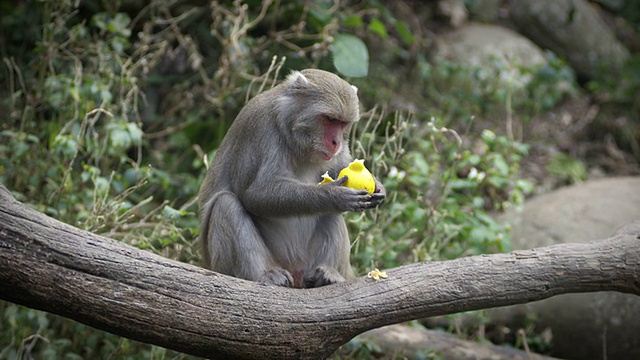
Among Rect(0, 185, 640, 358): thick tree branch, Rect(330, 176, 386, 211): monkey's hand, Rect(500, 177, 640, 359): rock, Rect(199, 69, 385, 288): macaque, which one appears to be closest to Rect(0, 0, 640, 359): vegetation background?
Rect(500, 177, 640, 359): rock

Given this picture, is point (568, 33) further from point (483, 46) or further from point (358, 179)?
point (358, 179)

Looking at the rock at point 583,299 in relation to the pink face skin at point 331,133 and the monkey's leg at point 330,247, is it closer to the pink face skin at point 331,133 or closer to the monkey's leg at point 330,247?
the monkey's leg at point 330,247

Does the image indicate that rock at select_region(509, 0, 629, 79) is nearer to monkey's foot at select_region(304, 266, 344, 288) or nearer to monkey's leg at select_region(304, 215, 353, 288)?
monkey's leg at select_region(304, 215, 353, 288)

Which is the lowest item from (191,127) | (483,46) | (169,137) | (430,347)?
(169,137)

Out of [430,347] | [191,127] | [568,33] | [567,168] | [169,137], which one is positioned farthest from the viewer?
[568,33]

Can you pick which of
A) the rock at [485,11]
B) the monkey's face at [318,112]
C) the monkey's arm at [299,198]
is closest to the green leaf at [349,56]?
the monkey's face at [318,112]

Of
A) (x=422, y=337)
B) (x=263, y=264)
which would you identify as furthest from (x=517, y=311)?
(x=263, y=264)

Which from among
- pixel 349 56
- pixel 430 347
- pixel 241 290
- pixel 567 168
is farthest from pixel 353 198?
pixel 567 168

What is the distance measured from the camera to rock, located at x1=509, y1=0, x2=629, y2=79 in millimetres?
15453

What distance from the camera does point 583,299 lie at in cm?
873

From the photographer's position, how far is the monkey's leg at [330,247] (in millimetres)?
5969

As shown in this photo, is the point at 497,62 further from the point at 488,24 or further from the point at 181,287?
the point at 181,287

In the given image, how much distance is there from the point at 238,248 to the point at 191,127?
501 centimetres

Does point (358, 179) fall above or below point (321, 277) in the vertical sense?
above
